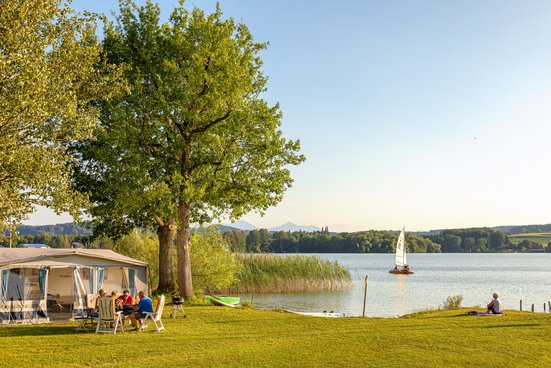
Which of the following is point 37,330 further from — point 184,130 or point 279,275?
point 279,275

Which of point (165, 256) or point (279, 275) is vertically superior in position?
point (165, 256)

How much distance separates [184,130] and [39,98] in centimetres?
842

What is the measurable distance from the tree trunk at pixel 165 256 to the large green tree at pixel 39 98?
24.4ft

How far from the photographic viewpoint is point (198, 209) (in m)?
30.7

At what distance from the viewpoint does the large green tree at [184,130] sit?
25062 millimetres

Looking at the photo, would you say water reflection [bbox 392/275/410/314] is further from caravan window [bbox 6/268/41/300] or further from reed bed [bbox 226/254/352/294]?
caravan window [bbox 6/268/41/300]

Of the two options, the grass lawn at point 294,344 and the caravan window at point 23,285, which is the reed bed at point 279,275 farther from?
the caravan window at point 23,285

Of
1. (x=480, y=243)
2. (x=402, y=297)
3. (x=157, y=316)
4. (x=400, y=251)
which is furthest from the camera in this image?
(x=480, y=243)

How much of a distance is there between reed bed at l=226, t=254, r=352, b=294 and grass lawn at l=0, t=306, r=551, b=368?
764 inches

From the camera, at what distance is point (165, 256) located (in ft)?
96.1

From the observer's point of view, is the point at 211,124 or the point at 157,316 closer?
the point at 157,316

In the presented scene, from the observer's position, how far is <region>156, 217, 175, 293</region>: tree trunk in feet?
95.3

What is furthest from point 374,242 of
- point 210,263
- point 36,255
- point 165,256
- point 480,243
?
point 36,255

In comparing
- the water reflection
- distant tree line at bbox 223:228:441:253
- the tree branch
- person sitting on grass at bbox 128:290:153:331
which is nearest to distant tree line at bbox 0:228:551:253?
distant tree line at bbox 223:228:441:253
